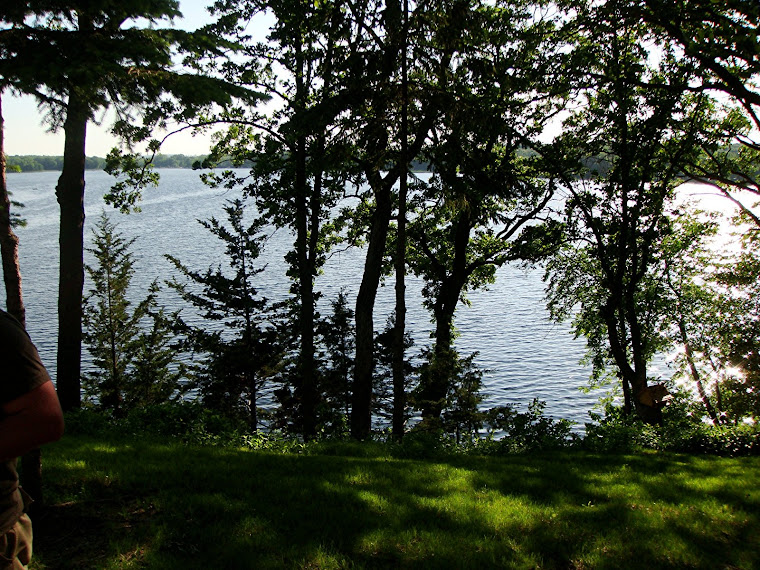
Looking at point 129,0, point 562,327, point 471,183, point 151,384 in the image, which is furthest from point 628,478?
point 562,327

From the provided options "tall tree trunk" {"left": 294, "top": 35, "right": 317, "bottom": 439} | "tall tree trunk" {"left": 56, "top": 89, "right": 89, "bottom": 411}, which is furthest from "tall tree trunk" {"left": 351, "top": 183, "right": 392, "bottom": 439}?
"tall tree trunk" {"left": 56, "top": 89, "right": 89, "bottom": 411}

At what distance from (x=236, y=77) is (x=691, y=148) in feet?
52.1

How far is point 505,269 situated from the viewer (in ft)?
175

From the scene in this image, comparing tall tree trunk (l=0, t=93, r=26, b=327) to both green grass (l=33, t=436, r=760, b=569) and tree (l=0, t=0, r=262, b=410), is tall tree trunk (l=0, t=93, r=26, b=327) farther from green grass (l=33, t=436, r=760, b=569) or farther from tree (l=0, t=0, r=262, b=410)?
green grass (l=33, t=436, r=760, b=569)

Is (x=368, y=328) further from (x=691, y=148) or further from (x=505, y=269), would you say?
(x=505, y=269)

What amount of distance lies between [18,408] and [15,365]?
209 millimetres

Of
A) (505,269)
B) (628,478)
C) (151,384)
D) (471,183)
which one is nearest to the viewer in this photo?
(628,478)

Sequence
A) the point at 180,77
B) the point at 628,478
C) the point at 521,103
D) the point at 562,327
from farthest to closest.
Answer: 1. the point at 562,327
2. the point at 521,103
3. the point at 628,478
4. the point at 180,77

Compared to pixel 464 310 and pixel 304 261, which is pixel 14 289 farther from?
pixel 464 310

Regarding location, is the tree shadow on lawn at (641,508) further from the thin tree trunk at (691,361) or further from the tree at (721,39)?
the thin tree trunk at (691,361)

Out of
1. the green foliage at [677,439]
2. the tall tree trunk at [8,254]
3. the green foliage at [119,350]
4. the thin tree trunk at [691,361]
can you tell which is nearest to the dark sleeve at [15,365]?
the tall tree trunk at [8,254]

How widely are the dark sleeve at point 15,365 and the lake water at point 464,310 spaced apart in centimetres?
2351

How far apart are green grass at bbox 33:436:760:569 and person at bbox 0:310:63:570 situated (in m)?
2.53

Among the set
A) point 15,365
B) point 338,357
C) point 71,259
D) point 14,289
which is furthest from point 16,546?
point 338,357
